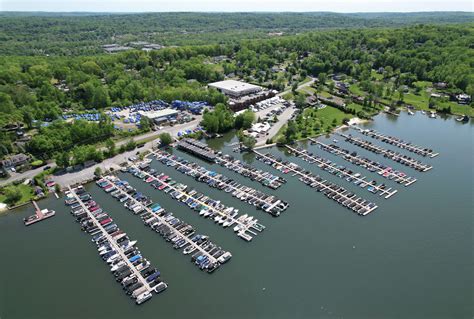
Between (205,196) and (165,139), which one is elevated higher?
(165,139)

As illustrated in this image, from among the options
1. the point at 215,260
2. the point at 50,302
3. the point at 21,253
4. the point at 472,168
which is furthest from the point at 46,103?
the point at 472,168

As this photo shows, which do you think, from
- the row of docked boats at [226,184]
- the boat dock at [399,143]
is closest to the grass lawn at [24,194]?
the row of docked boats at [226,184]

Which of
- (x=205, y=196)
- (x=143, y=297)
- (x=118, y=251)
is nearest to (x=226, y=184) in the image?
(x=205, y=196)

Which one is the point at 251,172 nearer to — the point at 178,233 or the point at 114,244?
the point at 178,233

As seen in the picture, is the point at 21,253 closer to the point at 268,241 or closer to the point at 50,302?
the point at 50,302

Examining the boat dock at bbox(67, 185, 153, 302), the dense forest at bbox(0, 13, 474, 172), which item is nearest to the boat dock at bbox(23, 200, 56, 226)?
the boat dock at bbox(67, 185, 153, 302)

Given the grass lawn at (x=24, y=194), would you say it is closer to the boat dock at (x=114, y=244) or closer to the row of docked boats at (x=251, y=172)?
the boat dock at (x=114, y=244)
